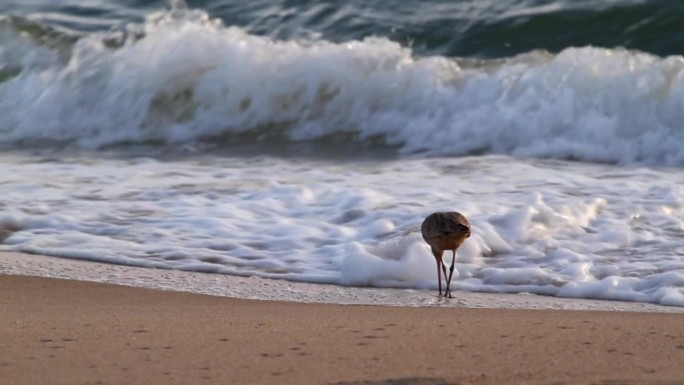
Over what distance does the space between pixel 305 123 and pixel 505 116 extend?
1539 millimetres

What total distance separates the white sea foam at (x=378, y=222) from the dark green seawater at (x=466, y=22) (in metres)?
2.69

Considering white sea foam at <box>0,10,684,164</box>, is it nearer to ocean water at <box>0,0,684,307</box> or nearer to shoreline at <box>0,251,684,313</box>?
ocean water at <box>0,0,684,307</box>

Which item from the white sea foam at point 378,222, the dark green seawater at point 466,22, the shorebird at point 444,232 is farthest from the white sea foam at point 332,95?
the shorebird at point 444,232

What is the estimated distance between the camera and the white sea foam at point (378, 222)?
5191mm

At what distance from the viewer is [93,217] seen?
6.18 m

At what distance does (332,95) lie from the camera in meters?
9.27

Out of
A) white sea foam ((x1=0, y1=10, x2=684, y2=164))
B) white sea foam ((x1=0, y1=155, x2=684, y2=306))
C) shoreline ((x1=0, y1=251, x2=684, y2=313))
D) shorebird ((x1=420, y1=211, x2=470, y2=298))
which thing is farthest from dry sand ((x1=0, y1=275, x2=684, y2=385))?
white sea foam ((x1=0, y1=10, x2=684, y2=164))

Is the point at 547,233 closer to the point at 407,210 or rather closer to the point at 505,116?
the point at 407,210

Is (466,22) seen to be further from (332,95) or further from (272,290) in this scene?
(272,290)

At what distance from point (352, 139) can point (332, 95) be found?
68 centimetres

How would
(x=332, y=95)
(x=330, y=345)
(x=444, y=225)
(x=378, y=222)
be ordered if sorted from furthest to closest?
1. (x=332, y=95)
2. (x=378, y=222)
3. (x=444, y=225)
4. (x=330, y=345)

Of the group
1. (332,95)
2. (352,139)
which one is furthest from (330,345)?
(332,95)

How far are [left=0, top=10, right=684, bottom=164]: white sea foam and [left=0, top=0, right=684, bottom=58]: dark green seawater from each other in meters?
0.45

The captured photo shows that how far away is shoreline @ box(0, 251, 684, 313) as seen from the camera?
476 centimetres
